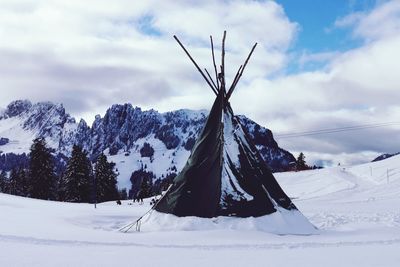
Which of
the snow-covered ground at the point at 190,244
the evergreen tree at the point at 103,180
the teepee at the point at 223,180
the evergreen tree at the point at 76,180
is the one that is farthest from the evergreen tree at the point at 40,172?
the teepee at the point at 223,180

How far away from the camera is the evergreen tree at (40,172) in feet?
165

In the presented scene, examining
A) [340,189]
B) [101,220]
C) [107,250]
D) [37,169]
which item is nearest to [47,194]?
[37,169]

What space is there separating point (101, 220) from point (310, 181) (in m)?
38.0

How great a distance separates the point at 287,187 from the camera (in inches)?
1965

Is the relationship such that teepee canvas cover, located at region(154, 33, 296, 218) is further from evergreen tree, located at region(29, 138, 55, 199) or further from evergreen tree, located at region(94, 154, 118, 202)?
evergreen tree, located at region(94, 154, 118, 202)

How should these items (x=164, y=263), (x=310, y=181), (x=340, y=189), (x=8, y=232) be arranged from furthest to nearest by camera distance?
1. (x=310, y=181)
2. (x=340, y=189)
3. (x=8, y=232)
4. (x=164, y=263)

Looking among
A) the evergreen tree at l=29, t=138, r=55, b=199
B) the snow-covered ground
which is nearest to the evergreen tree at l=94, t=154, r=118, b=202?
the evergreen tree at l=29, t=138, r=55, b=199

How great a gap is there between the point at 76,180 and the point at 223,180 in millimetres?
38706

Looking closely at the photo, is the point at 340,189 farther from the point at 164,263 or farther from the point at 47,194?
the point at 164,263

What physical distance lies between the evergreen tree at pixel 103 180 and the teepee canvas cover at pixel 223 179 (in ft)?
141

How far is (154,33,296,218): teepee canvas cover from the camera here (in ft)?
47.9

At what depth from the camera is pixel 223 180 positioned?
1513cm

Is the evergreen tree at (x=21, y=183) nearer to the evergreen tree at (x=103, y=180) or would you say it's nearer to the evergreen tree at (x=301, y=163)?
the evergreen tree at (x=103, y=180)

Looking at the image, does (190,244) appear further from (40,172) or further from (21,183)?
(21,183)
